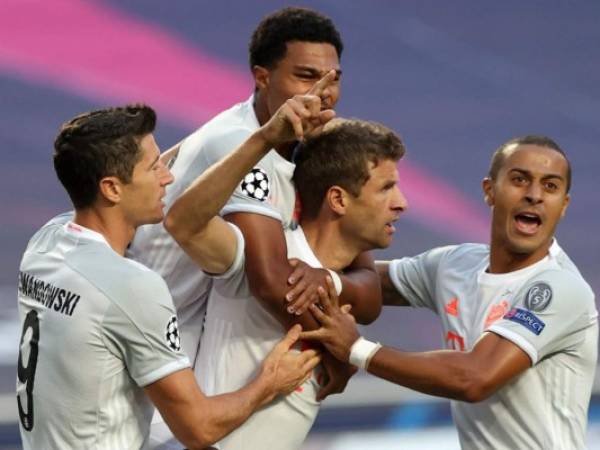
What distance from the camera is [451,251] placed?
447 cm

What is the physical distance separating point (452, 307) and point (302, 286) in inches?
29.6

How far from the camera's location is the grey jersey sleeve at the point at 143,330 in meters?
3.39

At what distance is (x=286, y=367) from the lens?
373cm

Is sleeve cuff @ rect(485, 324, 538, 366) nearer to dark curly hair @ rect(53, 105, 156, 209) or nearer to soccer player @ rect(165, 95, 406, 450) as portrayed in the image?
soccer player @ rect(165, 95, 406, 450)

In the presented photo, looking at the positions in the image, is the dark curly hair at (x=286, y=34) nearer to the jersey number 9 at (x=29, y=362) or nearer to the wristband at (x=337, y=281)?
the wristband at (x=337, y=281)

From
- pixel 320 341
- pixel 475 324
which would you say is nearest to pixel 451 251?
pixel 475 324

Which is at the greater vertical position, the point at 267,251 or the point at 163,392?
the point at 267,251

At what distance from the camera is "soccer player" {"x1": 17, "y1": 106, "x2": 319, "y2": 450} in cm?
340

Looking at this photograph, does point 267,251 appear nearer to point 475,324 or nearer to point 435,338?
point 475,324

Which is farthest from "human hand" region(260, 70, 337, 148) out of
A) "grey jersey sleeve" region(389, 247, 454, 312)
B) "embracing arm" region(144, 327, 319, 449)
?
"grey jersey sleeve" region(389, 247, 454, 312)

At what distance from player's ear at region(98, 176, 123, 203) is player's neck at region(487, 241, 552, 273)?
130cm

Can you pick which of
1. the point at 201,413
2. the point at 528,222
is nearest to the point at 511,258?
the point at 528,222

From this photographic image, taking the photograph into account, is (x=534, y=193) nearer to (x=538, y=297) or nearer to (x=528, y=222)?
(x=528, y=222)

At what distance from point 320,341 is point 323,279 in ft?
0.63
